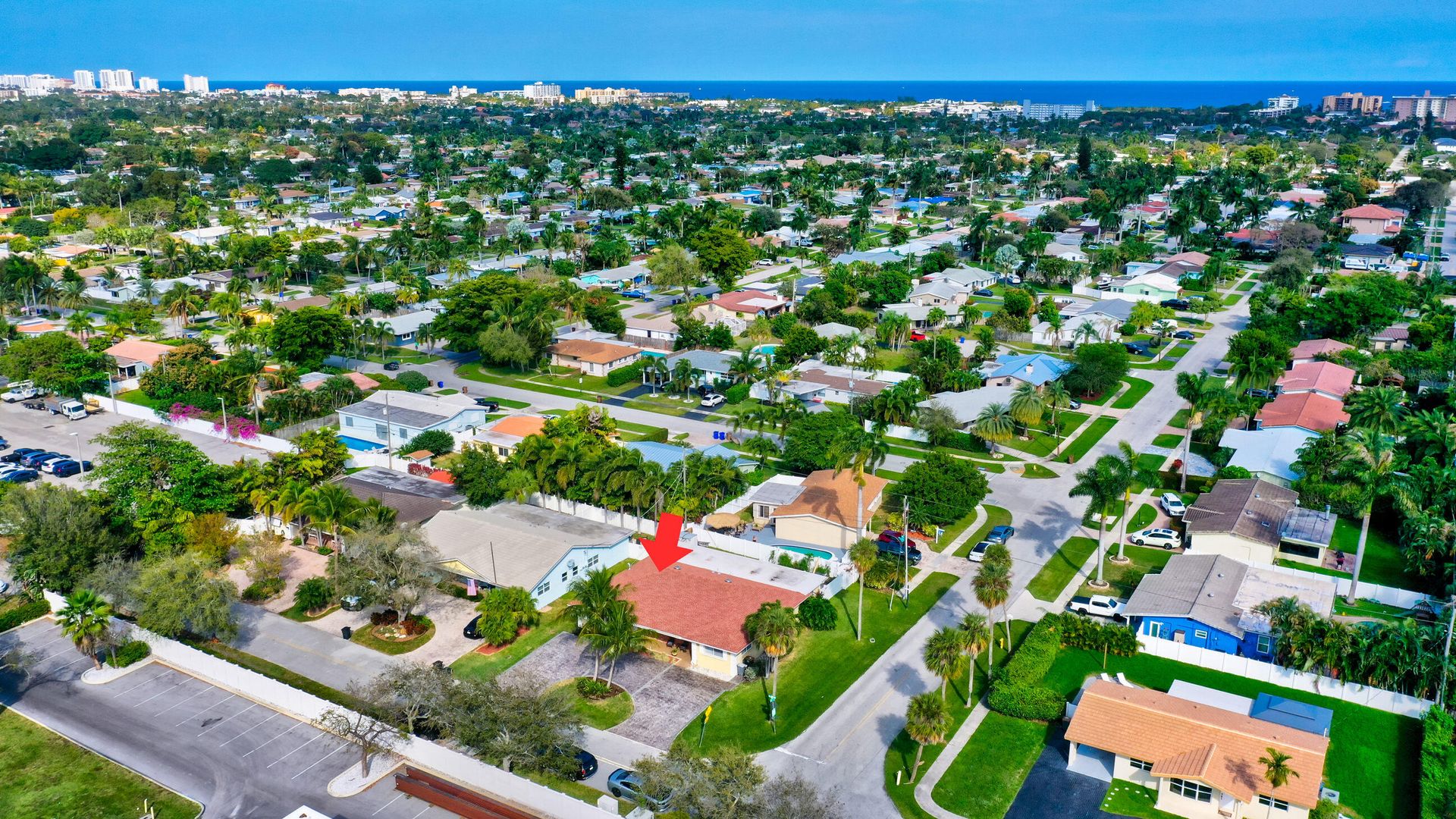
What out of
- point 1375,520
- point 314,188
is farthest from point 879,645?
point 314,188

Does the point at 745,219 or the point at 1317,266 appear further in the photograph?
the point at 745,219

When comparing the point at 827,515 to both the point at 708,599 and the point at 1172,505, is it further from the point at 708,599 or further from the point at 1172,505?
the point at 1172,505

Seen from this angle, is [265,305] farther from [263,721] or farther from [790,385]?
[263,721]

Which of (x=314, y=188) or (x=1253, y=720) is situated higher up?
(x=314, y=188)

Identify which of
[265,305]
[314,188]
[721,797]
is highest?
[314,188]

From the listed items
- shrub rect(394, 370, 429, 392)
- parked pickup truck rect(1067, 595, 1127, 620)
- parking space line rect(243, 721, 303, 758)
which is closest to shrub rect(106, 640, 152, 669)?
parking space line rect(243, 721, 303, 758)

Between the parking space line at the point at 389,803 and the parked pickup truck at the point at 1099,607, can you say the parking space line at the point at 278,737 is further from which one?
the parked pickup truck at the point at 1099,607
